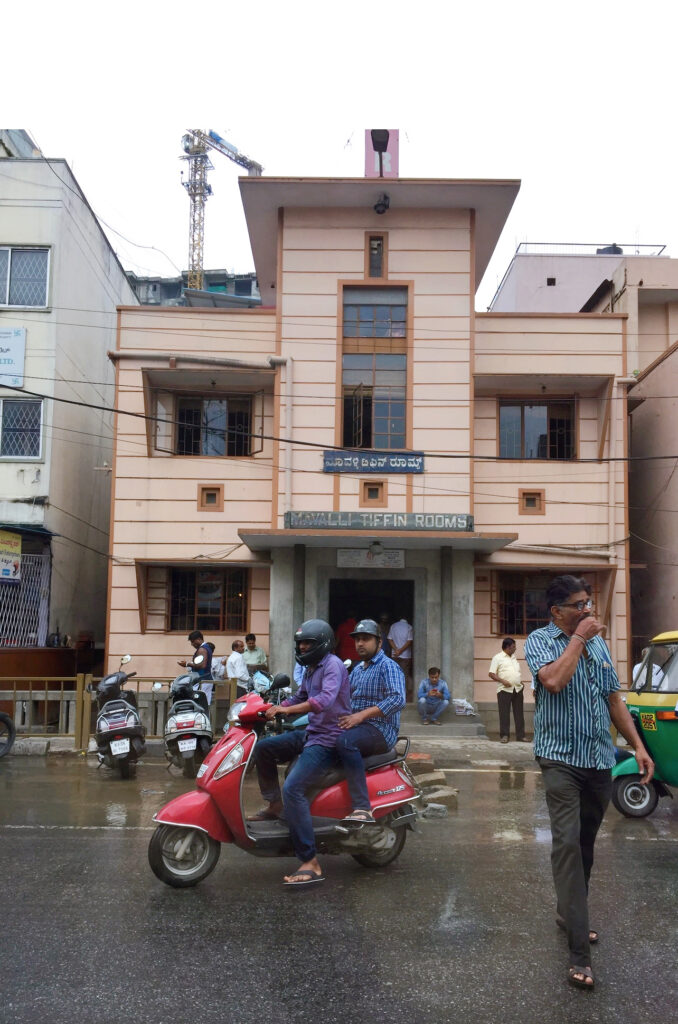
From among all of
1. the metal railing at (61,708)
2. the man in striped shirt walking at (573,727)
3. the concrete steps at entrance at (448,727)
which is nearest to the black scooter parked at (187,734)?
the metal railing at (61,708)

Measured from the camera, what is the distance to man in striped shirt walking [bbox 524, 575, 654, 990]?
471cm

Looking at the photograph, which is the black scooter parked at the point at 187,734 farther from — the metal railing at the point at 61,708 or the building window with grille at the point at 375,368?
the building window with grille at the point at 375,368

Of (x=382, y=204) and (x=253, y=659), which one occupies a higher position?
(x=382, y=204)

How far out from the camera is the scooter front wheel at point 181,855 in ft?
20.1

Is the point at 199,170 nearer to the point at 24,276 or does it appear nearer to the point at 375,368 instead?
the point at 24,276

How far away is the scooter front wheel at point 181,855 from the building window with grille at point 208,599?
12.6m

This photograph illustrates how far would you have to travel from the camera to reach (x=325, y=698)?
6.57 metres

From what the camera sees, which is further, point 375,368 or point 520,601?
point 520,601

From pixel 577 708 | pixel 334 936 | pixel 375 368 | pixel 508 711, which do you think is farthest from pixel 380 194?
pixel 334 936

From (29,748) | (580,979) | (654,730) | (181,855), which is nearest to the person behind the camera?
(580,979)

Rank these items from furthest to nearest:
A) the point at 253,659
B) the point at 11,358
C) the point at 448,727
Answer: the point at 11,358
the point at 253,659
the point at 448,727

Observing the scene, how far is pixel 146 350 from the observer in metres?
18.6

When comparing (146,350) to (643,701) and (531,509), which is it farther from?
(643,701)

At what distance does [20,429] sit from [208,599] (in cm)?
520
